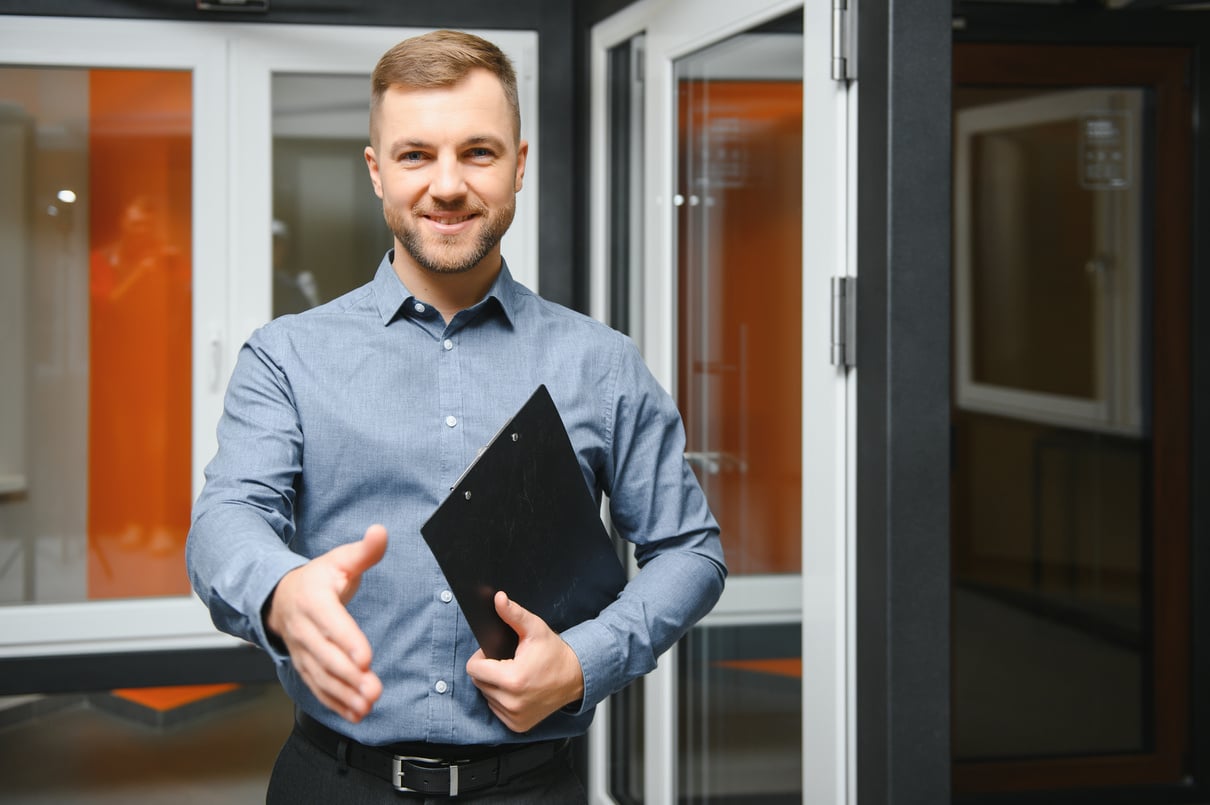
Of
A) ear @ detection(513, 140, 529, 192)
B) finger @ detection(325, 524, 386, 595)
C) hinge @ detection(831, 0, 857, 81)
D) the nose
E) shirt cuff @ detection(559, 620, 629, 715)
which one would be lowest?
shirt cuff @ detection(559, 620, 629, 715)

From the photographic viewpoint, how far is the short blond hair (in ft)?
4.09

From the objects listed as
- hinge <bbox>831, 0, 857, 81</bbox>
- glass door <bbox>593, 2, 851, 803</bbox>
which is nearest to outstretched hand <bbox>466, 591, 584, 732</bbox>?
glass door <bbox>593, 2, 851, 803</bbox>

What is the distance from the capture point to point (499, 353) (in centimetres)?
140

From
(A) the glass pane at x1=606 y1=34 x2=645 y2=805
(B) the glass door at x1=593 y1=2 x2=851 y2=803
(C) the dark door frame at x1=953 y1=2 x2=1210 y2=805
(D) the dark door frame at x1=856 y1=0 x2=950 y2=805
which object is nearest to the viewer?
(D) the dark door frame at x1=856 y1=0 x2=950 y2=805

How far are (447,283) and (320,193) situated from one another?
1646 millimetres

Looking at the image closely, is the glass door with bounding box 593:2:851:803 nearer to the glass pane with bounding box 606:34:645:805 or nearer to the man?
the glass pane with bounding box 606:34:645:805

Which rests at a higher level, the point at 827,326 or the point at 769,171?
the point at 769,171

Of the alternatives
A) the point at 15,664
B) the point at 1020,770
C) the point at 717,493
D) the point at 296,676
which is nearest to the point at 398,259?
the point at 296,676

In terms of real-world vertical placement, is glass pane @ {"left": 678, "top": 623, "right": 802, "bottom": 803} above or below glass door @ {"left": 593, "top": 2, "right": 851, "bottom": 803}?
below

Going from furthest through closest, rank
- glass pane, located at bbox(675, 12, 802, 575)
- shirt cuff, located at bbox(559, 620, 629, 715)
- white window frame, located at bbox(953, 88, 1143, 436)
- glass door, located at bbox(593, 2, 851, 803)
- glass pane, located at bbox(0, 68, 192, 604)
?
white window frame, located at bbox(953, 88, 1143, 436)
glass pane, located at bbox(0, 68, 192, 604)
glass pane, located at bbox(675, 12, 802, 575)
glass door, located at bbox(593, 2, 851, 803)
shirt cuff, located at bbox(559, 620, 629, 715)

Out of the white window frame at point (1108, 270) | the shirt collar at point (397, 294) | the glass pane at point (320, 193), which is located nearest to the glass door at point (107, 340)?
the glass pane at point (320, 193)

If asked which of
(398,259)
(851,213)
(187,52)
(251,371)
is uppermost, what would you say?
(187,52)

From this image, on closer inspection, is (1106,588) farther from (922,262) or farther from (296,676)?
(296,676)

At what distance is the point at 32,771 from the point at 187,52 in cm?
202
